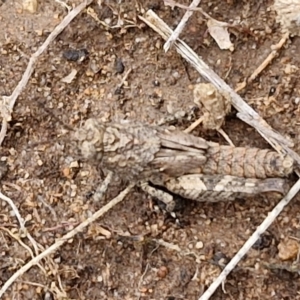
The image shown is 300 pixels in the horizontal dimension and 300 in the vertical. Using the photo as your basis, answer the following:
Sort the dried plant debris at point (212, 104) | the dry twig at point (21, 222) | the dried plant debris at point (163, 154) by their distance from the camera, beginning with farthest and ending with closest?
the dry twig at point (21, 222)
the dried plant debris at point (212, 104)
the dried plant debris at point (163, 154)

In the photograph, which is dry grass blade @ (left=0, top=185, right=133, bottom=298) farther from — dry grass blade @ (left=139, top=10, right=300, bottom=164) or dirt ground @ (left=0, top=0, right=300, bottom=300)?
dry grass blade @ (left=139, top=10, right=300, bottom=164)

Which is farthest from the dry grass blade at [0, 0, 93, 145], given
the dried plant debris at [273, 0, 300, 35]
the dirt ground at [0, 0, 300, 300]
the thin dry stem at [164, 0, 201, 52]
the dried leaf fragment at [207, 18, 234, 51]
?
the dried plant debris at [273, 0, 300, 35]

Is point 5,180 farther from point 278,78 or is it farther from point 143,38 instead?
point 278,78

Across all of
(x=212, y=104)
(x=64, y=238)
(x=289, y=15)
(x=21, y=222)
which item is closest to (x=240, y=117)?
(x=212, y=104)

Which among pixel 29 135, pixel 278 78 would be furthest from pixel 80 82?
pixel 278 78

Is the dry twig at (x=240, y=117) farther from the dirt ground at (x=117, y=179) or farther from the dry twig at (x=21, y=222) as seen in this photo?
the dry twig at (x=21, y=222)

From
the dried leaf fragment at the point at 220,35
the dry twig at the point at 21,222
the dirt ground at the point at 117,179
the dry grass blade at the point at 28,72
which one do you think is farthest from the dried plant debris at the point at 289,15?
the dry twig at the point at 21,222
